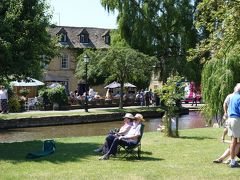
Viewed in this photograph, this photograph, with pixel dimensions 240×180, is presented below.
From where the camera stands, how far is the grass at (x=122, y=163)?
9641mm

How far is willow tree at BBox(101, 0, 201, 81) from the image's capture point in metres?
40.2

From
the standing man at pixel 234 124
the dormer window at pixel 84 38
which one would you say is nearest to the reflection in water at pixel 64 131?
the standing man at pixel 234 124

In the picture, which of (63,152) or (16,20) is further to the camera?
(16,20)

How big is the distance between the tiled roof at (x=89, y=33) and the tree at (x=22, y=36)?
1664 inches

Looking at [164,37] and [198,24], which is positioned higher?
[164,37]

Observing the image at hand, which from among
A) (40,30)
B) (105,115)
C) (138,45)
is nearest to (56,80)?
(138,45)

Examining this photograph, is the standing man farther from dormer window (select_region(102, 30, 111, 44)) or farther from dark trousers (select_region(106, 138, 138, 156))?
dormer window (select_region(102, 30, 111, 44))

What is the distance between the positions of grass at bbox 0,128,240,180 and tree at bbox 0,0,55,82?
2.40 metres

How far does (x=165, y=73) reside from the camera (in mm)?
39875

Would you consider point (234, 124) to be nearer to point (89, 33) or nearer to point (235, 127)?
point (235, 127)

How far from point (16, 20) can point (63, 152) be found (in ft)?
14.1

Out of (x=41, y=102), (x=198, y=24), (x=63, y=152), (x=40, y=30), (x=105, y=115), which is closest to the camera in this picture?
(x=63, y=152)

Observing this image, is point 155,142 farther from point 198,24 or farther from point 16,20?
point 16,20

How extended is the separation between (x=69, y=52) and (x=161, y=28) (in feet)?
65.7
